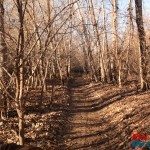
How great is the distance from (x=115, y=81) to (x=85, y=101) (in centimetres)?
802

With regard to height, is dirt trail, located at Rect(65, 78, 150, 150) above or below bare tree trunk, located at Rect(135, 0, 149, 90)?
below

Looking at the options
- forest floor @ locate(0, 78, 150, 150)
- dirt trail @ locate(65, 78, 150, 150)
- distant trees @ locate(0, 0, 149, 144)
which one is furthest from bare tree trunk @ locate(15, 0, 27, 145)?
dirt trail @ locate(65, 78, 150, 150)

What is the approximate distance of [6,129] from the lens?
44.6ft

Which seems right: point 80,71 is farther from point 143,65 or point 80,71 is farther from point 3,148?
point 3,148

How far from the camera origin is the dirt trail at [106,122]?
1162cm

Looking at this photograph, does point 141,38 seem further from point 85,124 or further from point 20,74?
point 20,74

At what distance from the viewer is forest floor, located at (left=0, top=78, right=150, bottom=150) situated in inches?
461

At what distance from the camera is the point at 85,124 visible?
14.7 meters

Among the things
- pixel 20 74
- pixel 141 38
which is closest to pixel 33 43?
pixel 20 74

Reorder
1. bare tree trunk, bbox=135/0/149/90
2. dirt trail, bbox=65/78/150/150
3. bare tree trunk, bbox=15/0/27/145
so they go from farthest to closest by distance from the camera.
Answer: bare tree trunk, bbox=135/0/149/90, dirt trail, bbox=65/78/150/150, bare tree trunk, bbox=15/0/27/145

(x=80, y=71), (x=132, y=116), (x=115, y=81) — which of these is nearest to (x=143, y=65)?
(x=132, y=116)

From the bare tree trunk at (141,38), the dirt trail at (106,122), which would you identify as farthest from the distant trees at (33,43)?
the dirt trail at (106,122)

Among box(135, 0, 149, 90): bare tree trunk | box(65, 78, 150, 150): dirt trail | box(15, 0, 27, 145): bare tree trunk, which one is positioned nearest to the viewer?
box(15, 0, 27, 145): bare tree trunk

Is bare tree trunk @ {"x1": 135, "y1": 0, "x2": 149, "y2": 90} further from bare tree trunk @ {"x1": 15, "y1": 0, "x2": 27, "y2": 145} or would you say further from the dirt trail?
bare tree trunk @ {"x1": 15, "y1": 0, "x2": 27, "y2": 145}
